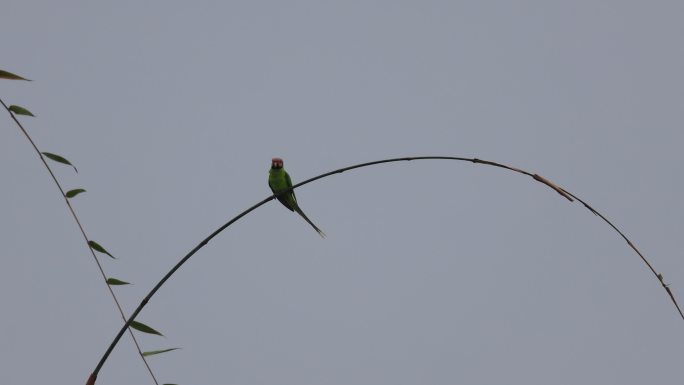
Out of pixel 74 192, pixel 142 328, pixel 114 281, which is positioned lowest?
pixel 142 328

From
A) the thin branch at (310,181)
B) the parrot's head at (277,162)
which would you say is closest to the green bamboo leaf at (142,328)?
the thin branch at (310,181)

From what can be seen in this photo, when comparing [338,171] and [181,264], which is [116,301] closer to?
[181,264]

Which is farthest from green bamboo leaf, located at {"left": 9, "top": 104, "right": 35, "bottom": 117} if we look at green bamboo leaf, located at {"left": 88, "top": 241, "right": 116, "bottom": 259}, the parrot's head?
the parrot's head

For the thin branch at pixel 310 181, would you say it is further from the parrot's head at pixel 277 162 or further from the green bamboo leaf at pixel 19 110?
the parrot's head at pixel 277 162

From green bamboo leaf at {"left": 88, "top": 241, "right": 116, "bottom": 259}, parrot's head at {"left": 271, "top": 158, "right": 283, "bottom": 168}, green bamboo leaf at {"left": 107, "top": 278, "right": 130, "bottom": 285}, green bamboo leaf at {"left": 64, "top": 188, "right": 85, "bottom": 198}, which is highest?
parrot's head at {"left": 271, "top": 158, "right": 283, "bottom": 168}

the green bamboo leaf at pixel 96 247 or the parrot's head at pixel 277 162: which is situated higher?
the parrot's head at pixel 277 162

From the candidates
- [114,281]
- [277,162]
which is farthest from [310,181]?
[277,162]

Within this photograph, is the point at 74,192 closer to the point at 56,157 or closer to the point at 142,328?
the point at 56,157

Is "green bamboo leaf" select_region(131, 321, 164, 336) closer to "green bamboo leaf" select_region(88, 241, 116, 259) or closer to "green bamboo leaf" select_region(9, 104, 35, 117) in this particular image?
"green bamboo leaf" select_region(88, 241, 116, 259)

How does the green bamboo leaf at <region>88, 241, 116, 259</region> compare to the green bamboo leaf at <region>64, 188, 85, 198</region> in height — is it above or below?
below

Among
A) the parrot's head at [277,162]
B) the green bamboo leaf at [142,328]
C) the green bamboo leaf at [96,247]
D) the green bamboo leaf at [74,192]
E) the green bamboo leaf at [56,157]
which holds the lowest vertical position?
the green bamboo leaf at [142,328]

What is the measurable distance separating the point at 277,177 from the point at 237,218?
25.4 feet

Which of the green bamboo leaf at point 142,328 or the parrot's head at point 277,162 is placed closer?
the green bamboo leaf at point 142,328

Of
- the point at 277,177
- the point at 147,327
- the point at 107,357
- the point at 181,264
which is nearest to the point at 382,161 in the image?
the point at 181,264
